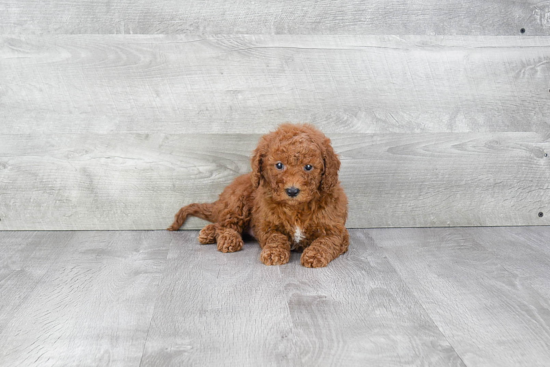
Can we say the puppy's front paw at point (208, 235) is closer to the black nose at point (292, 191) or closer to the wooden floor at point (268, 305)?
the wooden floor at point (268, 305)

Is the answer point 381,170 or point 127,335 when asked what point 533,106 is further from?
point 127,335

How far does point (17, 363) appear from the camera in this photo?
125cm

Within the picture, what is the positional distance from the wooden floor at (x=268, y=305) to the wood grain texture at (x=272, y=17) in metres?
0.89

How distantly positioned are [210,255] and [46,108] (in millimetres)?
966

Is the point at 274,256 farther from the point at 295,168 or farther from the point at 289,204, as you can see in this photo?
the point at 295,168

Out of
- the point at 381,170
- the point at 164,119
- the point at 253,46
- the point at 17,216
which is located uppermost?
the point at 253,46

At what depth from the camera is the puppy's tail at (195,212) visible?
90.7 inches

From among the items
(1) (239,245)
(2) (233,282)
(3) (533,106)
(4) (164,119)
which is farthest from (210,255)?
(3) (533,106)

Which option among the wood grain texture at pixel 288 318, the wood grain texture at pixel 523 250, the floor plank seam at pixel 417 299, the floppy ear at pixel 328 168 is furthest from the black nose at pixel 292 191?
the wood grain texture at pixel 523 250

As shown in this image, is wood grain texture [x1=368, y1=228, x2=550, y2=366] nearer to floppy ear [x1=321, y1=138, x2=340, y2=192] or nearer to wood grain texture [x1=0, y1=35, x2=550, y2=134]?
floppy ear [x1=321, y1=138, x2=340, y2=192]

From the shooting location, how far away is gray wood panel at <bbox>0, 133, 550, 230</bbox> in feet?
7.66

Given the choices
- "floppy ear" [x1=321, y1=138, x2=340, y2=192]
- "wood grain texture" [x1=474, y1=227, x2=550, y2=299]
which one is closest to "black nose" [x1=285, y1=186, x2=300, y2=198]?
"floppy ear" [x1=321, y1=138, x2=340, y2=192]

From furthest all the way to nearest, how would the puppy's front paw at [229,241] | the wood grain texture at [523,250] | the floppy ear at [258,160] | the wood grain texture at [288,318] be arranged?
1. the puppy's front paw at [229,241]
2. the floppy ear at [258,160]
3. the wood grain texture at [523,250]
4. the wood grain texture at [288,318]

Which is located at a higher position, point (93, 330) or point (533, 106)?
point (533, 106)
